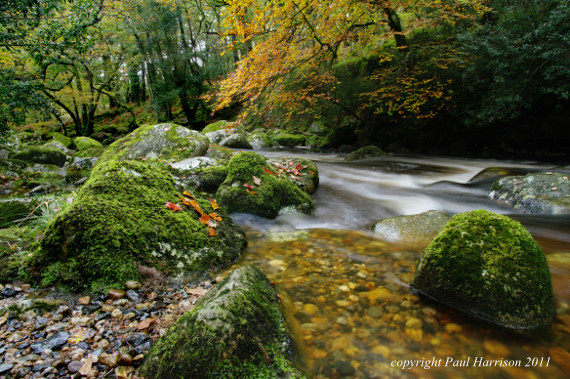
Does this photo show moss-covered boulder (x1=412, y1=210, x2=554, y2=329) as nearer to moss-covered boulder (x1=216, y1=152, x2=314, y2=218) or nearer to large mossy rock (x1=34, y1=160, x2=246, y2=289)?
large mossy rock (x1=34, y1=160, x2=246, y2=289)

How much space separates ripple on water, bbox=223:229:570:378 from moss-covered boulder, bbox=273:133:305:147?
13704mm

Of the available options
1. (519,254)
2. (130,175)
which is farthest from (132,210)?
(519,254)

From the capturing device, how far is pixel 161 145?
7797 mm

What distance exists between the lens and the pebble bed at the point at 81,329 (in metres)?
1.51

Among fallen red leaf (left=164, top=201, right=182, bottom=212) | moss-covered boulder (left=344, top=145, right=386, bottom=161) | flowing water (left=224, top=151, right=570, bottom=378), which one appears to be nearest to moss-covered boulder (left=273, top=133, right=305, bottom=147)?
moss-covered boulder (left=344, top=145, right=386, bottom=161)

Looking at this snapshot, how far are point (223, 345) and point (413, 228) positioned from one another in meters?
3.39

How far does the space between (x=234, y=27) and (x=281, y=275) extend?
23.8ft

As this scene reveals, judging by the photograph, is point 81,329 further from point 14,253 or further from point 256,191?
point 256,191

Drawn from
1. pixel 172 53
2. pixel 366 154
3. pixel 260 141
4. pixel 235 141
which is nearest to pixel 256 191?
pixel 366 154

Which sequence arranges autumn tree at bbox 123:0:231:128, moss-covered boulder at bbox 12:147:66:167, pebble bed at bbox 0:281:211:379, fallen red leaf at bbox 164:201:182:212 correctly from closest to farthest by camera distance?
pebble bed at bbox 0:281:211:379
fallen red leaf at bbox 164:201:182:212
moss-covered boulder at bbox 12:147:66:167
autumn tree at bbox 123:0:231:128

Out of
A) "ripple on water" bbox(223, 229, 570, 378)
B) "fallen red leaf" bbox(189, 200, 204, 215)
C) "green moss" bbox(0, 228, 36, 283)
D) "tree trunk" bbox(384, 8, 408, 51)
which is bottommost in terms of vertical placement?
"ripple on water" bbox(223, 229, 570, 378)

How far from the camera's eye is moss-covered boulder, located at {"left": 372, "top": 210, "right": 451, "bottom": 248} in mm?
3961

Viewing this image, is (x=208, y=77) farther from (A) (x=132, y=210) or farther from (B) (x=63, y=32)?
(A) (x=132, y=210)

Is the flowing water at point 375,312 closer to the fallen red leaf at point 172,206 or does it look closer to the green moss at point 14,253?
the fallen red leaf at point 172,206
